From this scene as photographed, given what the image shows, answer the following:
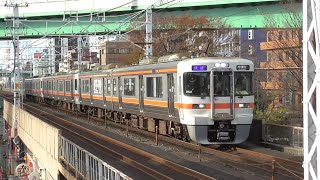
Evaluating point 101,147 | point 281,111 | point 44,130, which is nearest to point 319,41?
point 101,147

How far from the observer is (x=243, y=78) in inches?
619

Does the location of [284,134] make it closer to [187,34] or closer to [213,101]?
[213,101]

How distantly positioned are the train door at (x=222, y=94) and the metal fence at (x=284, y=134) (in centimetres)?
215

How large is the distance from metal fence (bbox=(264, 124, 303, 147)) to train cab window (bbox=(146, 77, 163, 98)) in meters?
4.08

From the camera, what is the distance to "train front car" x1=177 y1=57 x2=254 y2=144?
15.2 meters

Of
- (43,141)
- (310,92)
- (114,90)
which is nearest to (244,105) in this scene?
(43,141)

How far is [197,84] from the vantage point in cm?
1539

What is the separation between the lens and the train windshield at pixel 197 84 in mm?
15344

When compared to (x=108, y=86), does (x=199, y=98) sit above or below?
below

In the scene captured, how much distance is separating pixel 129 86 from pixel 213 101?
752cm

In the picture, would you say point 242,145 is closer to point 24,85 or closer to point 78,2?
point 78,2

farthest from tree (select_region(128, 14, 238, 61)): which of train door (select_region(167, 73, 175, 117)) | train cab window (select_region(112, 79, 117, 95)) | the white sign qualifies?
train door (select_region(167, 73, 175, 117))

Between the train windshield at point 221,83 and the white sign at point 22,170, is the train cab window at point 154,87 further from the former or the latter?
the white sign at point 22,170

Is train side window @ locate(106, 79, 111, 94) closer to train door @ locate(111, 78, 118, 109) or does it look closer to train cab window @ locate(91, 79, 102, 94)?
train door @ locate(111, 78, 118, 109)
